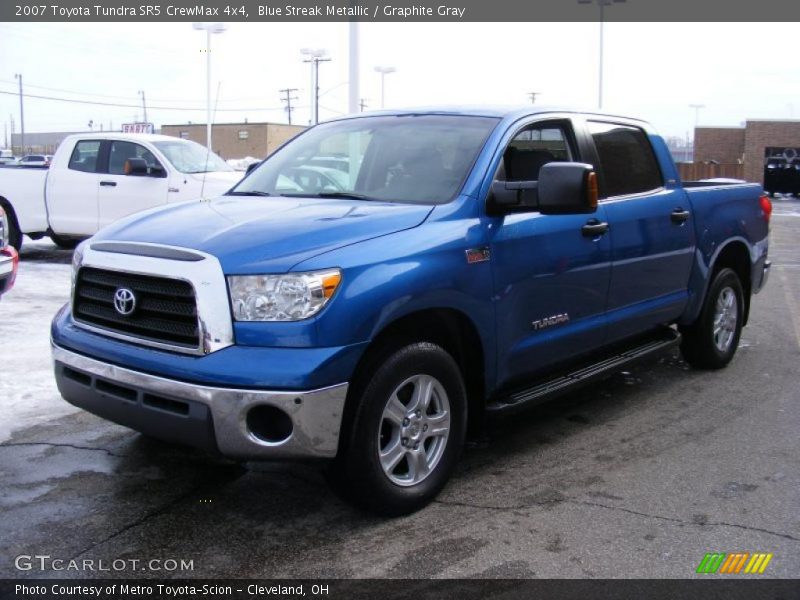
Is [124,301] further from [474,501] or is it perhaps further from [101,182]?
[101,182]

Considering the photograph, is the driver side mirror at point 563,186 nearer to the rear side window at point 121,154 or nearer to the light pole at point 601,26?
the rear side window at point 121,154

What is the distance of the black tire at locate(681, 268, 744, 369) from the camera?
21.6 feet

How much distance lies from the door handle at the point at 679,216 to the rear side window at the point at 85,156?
9.44 metres

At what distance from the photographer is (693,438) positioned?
5199 millimetres

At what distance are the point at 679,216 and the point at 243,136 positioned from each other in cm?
6357

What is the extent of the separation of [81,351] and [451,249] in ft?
5.80

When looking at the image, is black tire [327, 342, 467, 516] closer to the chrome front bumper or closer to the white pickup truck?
the chrome front bumper

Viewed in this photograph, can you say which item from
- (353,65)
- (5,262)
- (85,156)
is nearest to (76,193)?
(85,156)

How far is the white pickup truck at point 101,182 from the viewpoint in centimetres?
1227

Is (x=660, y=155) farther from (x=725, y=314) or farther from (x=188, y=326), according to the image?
(x=188, y=326)

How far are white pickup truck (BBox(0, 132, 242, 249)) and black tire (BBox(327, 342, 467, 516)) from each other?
8.70 m

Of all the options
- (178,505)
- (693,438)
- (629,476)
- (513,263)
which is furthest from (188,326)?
(693,438)

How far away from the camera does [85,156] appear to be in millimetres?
12875

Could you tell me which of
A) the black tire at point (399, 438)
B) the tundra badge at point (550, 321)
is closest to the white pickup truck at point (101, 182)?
the tundra badge at point (550, 321)
